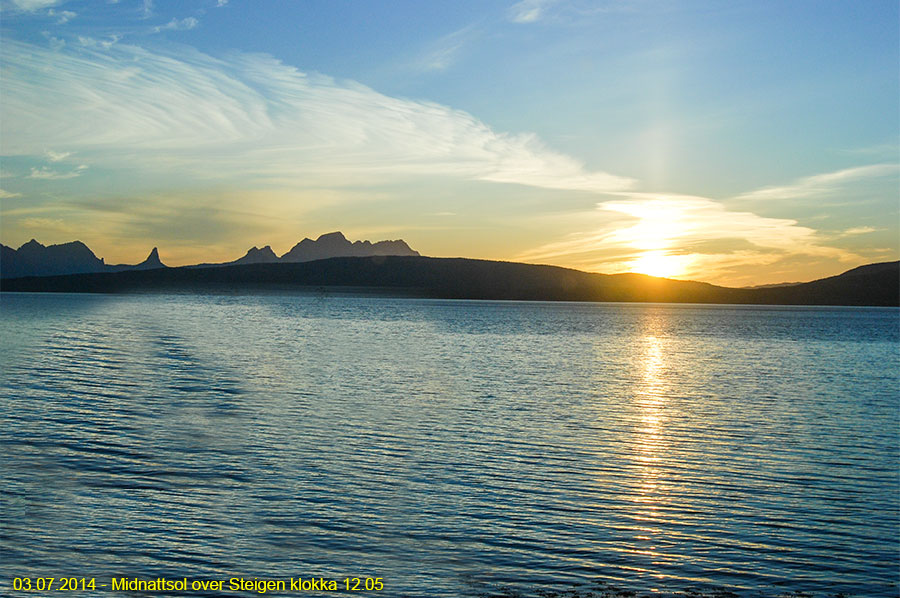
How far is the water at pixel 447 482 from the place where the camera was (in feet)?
44.4

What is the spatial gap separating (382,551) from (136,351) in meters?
48.7

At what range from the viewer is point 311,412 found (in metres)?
30.4

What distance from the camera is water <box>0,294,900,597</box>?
44.4 feet

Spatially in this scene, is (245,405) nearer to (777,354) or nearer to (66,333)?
(66,333)

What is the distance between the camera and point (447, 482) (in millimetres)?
19219

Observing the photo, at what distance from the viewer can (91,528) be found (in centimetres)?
1490

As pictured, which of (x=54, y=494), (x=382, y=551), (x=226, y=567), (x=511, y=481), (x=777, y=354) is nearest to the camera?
(x=226, y=567)

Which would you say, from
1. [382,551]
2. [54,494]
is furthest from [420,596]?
[54,494]

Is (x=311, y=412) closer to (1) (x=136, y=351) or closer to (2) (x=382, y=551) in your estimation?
(2) (x=382, y=551)

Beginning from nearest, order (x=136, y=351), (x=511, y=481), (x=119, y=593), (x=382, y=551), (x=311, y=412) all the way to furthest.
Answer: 1. (x=119, y=593)
2. (x=382, y=551)
3. (x=511, y=481)
4. (x=311, y=412)
5. (x=136, y=351)

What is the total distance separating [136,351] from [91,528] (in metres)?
45.5

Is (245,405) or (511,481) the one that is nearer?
(511,481)

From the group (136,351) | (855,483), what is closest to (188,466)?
(855,483)

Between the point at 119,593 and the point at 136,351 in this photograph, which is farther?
the point at 136,351
